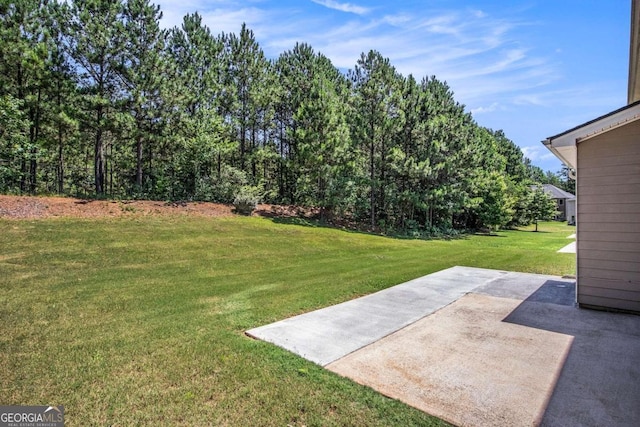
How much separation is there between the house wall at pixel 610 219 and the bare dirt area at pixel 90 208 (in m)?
13.5

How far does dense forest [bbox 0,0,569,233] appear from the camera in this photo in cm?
1477

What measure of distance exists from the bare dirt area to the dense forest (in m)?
2.05

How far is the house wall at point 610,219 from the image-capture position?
4977mm

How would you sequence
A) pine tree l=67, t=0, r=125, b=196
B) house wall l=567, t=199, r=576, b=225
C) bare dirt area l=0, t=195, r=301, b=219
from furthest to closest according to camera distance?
house wall l=567, t=199, r=576, b=225
pine tree l=67, t=0, r=125, b=196
bare dirt area l=0, t=195, r=301, b=219

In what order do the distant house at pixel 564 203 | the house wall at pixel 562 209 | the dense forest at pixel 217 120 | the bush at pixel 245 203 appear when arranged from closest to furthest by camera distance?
the dense forest at pixel 217 120, the bush at pixel 245 203, the distant house at pixel 564 203, the house wall at pixel 562 209

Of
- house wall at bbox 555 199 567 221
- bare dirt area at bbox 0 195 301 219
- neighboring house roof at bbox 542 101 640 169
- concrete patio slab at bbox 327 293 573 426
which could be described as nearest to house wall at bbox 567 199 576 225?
house wall at bbox 555 199 567 221

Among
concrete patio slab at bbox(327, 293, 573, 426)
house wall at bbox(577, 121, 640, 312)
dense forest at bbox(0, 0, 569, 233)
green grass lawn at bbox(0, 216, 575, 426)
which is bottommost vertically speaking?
concrete patio slab at bbox(327, 293, 573, 426)

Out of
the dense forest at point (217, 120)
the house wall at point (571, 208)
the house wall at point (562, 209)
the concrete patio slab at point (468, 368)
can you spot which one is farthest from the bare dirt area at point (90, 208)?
the house wall at point (562, 209)

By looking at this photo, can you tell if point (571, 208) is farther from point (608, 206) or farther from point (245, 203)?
point (608, 206)

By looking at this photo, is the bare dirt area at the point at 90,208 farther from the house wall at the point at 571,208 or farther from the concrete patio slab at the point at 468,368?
the house wall at the point at 571,208

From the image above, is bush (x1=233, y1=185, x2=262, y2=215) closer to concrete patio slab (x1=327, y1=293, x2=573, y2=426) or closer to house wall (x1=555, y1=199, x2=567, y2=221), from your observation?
concrete patio slab (x1=327, y1=293, x2=573, y2=426)

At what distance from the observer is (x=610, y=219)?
5.12 meters

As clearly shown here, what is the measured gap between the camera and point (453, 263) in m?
10.2

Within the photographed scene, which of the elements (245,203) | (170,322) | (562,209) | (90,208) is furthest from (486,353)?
(562,209)
